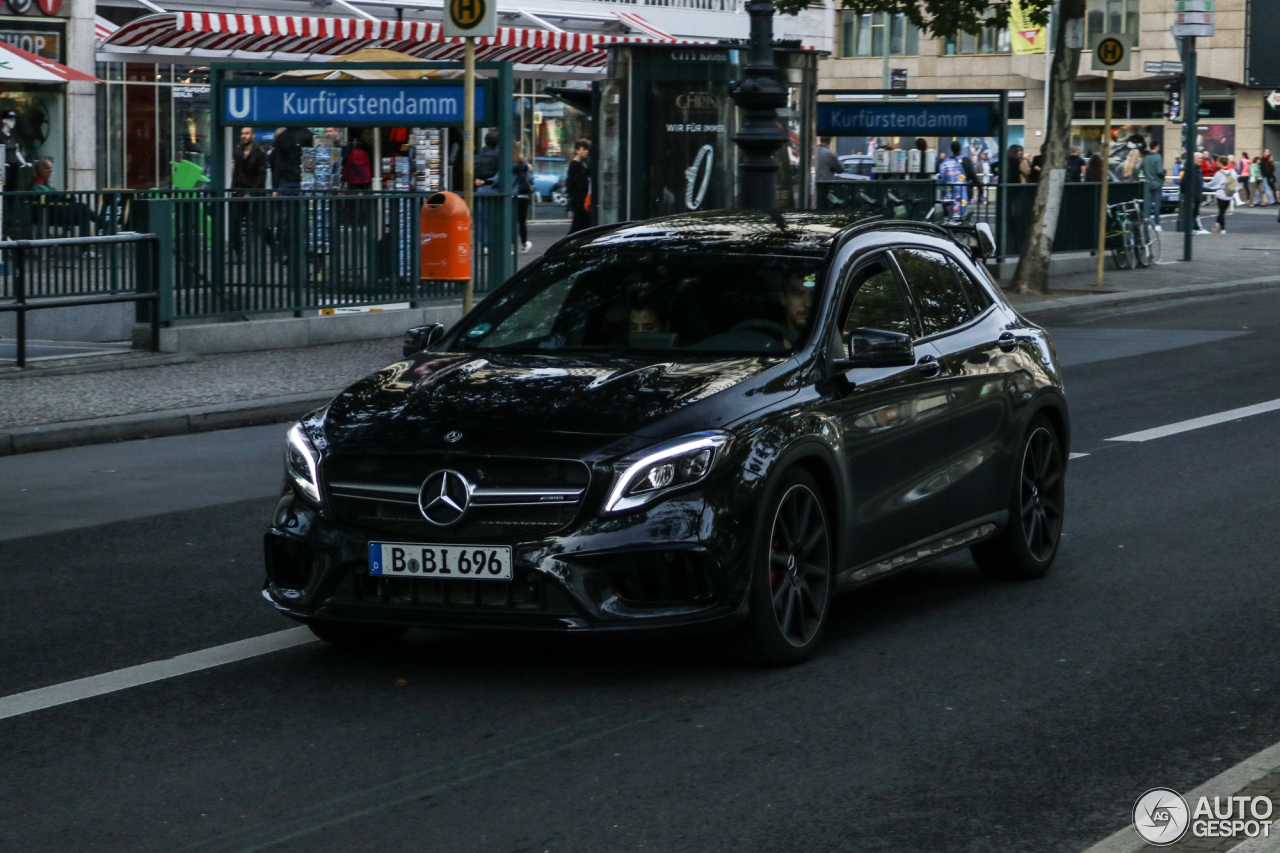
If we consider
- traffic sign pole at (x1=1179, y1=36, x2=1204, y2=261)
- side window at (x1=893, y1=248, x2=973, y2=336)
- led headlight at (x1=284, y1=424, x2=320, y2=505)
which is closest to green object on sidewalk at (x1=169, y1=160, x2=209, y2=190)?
traffic sign pole at (x1=1179, y1=36, x2=1204, y2=261)

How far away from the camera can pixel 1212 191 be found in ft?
155

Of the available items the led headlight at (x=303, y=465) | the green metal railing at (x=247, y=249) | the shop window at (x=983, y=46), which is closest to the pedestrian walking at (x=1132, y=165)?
the shop window at (x=983, y=46)

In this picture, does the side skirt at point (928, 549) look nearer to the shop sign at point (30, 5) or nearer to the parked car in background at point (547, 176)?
the shop sign at point (30, 5)

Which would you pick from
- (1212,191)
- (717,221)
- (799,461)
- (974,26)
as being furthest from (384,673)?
(1212,191)

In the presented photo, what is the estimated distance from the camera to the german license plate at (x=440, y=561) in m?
6.12

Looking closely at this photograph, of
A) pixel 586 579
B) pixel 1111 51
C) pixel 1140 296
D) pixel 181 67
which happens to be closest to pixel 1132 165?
pixel 181 67

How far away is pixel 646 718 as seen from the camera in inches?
237

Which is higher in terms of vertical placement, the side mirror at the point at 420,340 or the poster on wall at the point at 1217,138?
the poster on wall at the point at 1217,138

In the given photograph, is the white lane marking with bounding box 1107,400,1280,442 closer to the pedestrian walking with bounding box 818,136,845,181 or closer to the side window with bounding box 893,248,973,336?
the side window with bounding box 893,248,973,336

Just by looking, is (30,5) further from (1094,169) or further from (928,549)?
(928,549)

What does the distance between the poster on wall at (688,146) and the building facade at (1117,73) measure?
52.0 metres

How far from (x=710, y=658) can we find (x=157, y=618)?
217 centimetres

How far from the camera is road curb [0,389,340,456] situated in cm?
1278

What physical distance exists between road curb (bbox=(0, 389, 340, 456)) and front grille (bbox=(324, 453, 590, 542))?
7.00 m
